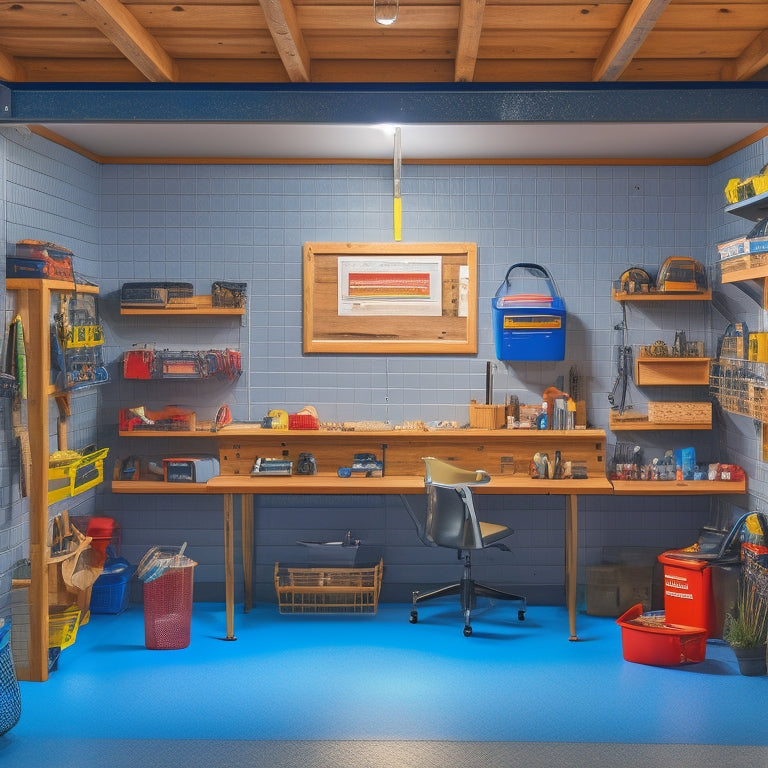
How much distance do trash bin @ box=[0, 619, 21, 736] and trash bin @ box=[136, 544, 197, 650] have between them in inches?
48.1

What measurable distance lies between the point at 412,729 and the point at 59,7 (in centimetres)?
337

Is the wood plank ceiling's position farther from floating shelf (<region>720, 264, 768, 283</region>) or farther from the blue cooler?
the blue cooler

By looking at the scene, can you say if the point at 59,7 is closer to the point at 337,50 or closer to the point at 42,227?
the point at 337,50

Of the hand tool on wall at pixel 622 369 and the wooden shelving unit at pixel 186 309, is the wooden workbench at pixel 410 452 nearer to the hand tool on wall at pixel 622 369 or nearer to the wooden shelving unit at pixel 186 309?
the hand tool on wall at pixel 622 369

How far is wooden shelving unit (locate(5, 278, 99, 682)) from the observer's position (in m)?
5.04

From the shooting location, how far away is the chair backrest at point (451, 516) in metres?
5.69

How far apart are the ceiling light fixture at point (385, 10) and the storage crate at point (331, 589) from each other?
3736 millimetres

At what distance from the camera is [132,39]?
3795mm

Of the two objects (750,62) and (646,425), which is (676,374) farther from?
(750,62)

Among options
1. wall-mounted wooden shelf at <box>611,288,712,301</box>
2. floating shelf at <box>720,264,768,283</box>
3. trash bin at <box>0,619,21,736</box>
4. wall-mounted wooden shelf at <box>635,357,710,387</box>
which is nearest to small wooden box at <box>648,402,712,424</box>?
wall-mounted wooden shelf at <box>635,357,710,387</box>

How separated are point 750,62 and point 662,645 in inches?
120

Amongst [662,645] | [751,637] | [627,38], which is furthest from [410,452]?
[627,38]

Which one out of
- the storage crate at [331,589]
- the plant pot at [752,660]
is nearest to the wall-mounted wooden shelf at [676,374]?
the plant pot at [752,660]

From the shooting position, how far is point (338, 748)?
4.18 m
